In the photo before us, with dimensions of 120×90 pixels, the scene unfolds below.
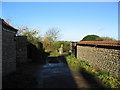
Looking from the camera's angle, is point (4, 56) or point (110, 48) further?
point (110, 48)

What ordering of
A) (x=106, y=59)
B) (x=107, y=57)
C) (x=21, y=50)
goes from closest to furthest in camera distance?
(x=107, y=57) → (x=106, y=59) → (x=21, y=50)

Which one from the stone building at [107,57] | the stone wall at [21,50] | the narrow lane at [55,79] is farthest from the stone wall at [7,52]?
the stone building at [107,57]

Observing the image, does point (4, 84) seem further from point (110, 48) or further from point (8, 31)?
point (110, 48)

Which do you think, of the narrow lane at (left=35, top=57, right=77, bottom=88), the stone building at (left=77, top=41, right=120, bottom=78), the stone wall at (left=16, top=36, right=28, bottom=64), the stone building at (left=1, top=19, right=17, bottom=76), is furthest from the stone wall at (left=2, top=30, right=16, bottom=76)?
the stone building at (left=77, top=41, right=120, bottom=78)

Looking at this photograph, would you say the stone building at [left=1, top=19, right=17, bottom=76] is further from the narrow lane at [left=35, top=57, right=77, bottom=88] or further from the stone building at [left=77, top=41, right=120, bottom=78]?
the stone building at [left=77, top=41, right=120, bottom=78]

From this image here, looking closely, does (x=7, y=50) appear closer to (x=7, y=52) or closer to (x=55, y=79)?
(x=7, y=52)

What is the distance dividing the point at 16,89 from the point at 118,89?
541cm

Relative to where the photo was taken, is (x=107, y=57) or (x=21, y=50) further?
(x=21, y=50)

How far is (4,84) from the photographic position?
590 centimetres

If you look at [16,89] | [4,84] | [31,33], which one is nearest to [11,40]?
[4,84]

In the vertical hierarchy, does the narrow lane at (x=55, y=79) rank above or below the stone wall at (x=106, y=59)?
below

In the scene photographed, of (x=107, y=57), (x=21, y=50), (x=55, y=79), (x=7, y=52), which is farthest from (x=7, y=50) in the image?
(x=107, y=57)

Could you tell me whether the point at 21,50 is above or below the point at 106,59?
above

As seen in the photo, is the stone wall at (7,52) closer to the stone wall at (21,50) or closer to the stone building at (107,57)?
the stone wall at (21,50)
